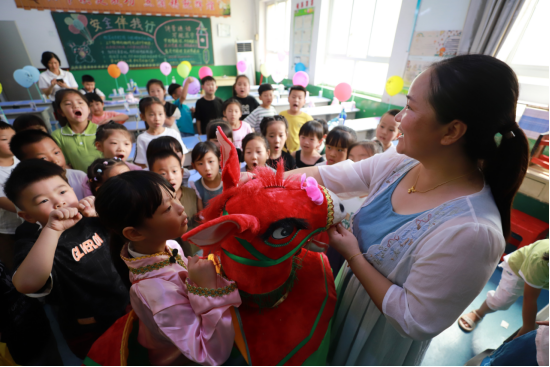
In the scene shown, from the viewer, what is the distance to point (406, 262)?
76cm

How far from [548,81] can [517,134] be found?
311cm

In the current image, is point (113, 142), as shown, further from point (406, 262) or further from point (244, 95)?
point (244, 95)

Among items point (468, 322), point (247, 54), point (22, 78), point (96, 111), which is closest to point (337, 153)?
point (468, 322)

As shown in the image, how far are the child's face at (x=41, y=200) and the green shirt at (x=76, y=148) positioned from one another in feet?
4.18

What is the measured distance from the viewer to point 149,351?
880 mm

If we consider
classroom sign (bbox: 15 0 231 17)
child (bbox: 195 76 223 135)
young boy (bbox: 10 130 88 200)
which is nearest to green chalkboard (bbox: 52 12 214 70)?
child (bbox: 195 76 223 135)

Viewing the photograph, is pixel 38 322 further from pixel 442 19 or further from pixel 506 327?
pixel 442 19

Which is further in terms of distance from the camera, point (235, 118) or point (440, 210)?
point (235, 118)

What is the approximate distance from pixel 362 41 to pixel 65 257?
18.7 ft

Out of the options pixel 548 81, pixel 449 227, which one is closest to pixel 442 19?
pixel 548 81

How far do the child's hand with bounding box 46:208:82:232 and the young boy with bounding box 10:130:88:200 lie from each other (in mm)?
874

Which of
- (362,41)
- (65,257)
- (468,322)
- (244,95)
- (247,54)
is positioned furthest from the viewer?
(247,54)

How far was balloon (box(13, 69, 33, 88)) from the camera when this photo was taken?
0.96 metres

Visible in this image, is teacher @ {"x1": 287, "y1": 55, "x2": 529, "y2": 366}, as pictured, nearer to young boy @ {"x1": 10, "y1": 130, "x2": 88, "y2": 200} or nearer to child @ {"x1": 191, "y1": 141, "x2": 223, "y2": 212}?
child @ {"x1": 191, "y1": 141, "x2": 223, "y2": 212}
